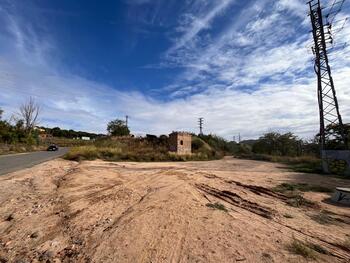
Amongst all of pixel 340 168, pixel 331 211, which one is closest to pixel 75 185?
pixel 331 211

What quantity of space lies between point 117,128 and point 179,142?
32.3 metres

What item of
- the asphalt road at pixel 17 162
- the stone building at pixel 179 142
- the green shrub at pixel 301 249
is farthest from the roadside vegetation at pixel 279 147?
the green shrub at pixel 301 249

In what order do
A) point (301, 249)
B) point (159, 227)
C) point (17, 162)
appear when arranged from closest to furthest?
point (301, 249) < point (159, 227) < point (17, 162)

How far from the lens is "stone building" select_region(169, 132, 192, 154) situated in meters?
26.7

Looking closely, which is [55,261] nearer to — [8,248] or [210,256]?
[8,248]

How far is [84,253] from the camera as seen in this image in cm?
369

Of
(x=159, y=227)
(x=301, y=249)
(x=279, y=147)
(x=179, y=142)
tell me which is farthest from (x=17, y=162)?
(x=279, y=147)

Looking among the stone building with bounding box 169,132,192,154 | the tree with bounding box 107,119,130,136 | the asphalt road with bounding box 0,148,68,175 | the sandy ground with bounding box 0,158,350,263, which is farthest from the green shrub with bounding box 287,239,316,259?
the tree with bounding box 107,119,130,136

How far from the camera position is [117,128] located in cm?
5634

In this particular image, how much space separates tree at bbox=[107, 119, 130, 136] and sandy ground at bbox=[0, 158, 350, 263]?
48.1 m

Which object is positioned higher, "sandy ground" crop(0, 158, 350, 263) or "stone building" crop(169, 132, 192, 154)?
"stone building" crop(169, 132, 192, 154)

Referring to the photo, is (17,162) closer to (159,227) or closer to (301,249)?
(159,227)

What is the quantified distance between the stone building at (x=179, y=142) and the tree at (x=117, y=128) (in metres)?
28.8

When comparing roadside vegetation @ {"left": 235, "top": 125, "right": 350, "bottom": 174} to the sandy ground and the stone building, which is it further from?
the sandy ground
